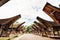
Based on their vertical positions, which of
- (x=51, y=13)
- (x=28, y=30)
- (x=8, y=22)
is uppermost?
(x=51, y=13)

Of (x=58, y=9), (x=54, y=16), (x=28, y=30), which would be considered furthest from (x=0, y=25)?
(x=28, y=30)

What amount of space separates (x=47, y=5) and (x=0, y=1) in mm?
3044

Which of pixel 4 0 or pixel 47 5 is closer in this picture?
pixel 4 0

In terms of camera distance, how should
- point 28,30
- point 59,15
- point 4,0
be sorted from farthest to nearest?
point 28,30 → point 59,15 → point 4,0

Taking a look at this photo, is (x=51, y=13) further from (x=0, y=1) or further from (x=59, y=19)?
(x=0, y=1)

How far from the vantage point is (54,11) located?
8414mm

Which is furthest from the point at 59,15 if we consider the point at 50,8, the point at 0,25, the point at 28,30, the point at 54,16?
the point at 28,30

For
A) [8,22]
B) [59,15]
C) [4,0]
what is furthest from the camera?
[8,22]

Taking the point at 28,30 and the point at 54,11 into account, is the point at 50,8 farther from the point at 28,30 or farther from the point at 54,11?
the point at 28,30

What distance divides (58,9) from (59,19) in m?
1.49

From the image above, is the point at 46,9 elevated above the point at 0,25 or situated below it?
above

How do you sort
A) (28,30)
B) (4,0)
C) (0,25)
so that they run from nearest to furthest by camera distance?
1. (4,0)
2. (0,25)
3. (28,30)

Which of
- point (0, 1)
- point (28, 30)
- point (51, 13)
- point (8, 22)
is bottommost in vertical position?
point (28, 30)

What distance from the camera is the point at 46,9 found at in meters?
8.42
